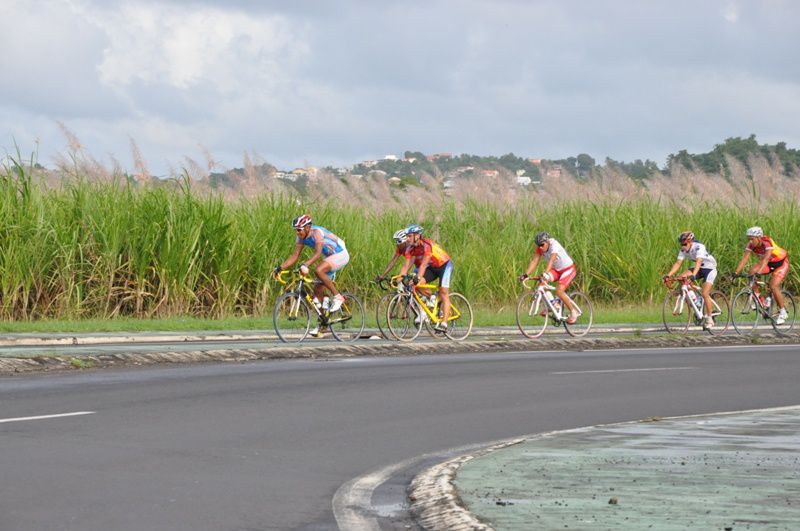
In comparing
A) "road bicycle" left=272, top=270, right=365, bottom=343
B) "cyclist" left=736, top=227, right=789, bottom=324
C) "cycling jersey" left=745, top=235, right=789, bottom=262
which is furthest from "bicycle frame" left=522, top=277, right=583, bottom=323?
"cycling jersey" left=745, top=235, right=789, bottom=262

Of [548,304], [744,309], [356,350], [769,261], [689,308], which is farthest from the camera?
[744,309]

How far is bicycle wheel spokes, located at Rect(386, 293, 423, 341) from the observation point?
73.2ft

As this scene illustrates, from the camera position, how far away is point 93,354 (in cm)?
1656

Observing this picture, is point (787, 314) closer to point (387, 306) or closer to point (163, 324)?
point (387, 306)

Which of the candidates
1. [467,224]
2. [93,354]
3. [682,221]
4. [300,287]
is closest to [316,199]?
[467,224]

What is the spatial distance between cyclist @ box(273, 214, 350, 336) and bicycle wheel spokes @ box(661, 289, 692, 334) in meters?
6.84

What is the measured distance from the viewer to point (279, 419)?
466 inches

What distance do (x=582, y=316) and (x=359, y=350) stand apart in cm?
650

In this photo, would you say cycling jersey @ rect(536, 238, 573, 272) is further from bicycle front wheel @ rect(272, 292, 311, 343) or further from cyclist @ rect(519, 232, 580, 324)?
bicycle front wheel @ rect(272, 292, 311, 343)

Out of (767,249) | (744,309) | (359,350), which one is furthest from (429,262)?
(744,309)

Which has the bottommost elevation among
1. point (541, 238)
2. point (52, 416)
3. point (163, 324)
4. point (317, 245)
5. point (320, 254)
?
point (52, 416)

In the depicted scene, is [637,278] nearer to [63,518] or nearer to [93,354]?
[93,354]

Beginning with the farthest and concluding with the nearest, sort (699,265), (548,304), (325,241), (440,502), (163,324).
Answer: (699,265) < (548,304) < (163,324) < (325,241) < (440,502)

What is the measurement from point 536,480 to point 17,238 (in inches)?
611
